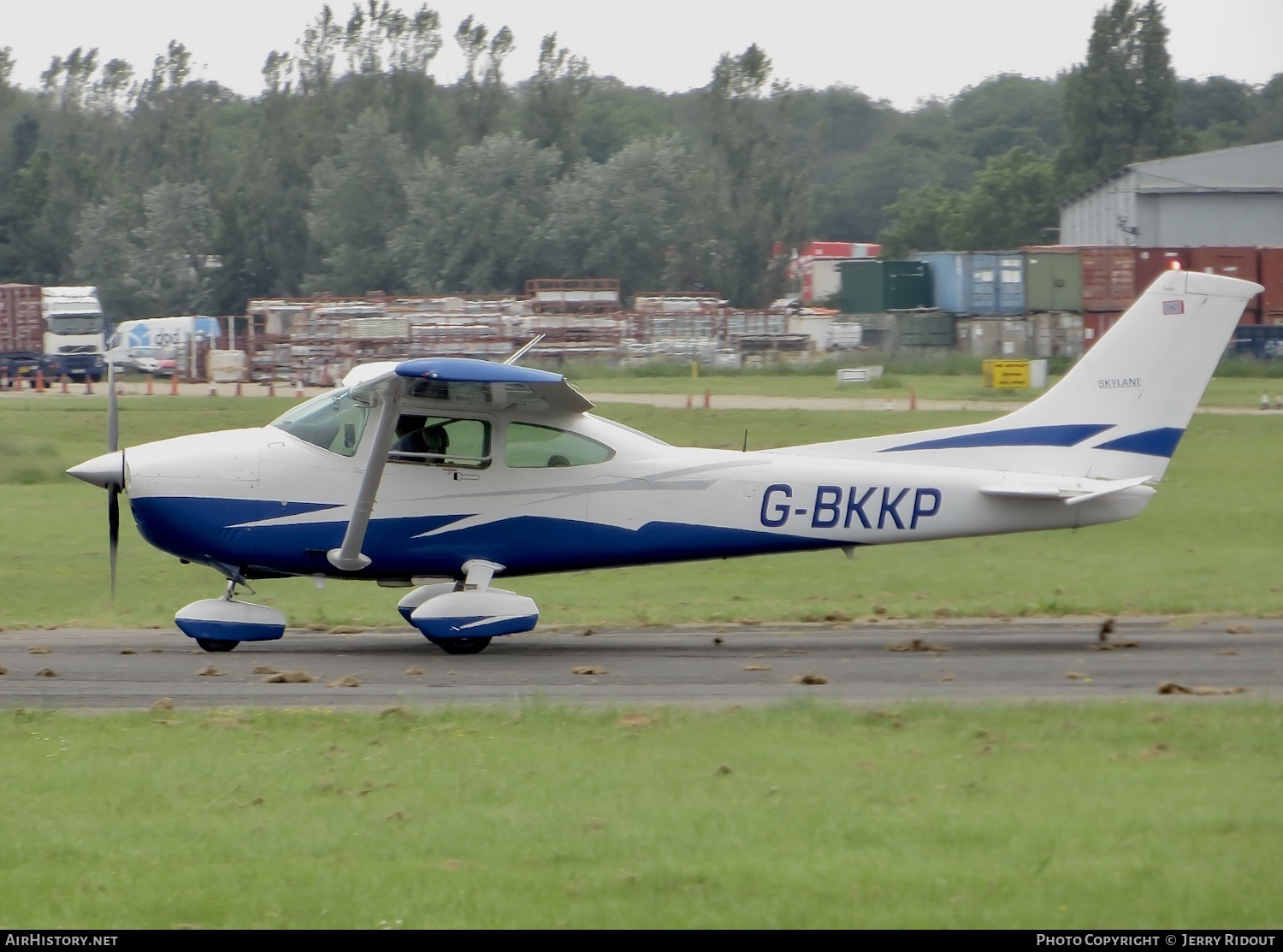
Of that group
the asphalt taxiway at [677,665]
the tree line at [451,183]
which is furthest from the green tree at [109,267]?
the asphalt taxiway at [677,665]

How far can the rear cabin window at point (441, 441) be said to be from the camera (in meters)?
12.8

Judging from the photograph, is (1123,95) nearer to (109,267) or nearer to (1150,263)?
(1150,263)

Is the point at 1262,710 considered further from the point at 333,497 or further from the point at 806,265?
the point at 806,265

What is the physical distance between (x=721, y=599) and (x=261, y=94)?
86.4m

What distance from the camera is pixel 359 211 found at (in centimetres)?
8250

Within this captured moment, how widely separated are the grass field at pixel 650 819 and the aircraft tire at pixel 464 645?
3.18 meters

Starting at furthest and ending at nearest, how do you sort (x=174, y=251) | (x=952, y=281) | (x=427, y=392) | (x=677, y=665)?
(x=174, y=251) → (x=952, y=281) → (x=427, y=392) → (x=677, y=665)

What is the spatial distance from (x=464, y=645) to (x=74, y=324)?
55017mm

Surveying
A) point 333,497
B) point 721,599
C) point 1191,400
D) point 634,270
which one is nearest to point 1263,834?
point 1191,400

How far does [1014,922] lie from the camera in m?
5.43

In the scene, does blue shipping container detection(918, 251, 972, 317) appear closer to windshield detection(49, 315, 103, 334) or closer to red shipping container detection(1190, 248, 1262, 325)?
red shipping container detection(1190, 248, 1262, 325)

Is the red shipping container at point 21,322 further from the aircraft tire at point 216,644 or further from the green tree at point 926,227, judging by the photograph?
the green tree at point 926,227

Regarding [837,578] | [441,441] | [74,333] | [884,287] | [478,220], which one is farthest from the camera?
[478,220]

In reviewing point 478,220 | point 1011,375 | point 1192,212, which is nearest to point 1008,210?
point 1192,212
